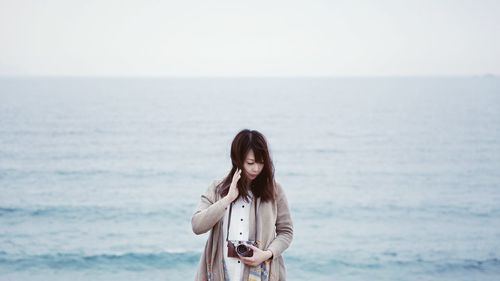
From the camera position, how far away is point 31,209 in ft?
59.4

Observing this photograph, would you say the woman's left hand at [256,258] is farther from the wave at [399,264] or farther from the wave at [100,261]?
the wave at [399,264]

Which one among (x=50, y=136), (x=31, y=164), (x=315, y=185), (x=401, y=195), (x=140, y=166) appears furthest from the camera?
(x=50, y=136)

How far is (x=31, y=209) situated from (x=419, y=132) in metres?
31.0

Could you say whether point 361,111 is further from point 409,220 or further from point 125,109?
point 409,220

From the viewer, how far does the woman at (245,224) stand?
8.20ft

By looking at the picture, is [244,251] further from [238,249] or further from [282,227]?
[282,227]

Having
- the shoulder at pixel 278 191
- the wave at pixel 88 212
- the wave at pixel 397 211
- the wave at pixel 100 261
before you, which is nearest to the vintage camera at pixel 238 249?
the shoulder at pixel 278 191

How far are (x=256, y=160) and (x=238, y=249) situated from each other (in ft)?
1.32

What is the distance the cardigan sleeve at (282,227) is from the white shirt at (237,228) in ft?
0.44

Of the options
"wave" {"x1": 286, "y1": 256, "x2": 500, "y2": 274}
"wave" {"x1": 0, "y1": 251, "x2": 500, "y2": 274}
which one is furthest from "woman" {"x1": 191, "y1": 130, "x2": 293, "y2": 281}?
"wave" {"x1": 286, "y1": 256, "x2": 500, "y2": 274}

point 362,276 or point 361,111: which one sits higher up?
point 361,111

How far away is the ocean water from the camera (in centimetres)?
1348

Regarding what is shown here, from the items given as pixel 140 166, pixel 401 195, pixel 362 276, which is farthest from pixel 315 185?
pixel 362 276

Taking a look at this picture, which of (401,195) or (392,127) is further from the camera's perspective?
(392,127)
